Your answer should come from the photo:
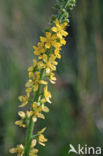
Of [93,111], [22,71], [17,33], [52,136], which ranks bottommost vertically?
[52,136]

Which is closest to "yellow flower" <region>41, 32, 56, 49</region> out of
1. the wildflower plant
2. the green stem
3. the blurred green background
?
the wildflower plant

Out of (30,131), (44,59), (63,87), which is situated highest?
(63,87)

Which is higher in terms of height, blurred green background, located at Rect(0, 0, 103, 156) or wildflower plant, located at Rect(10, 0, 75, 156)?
blurred green background, located at Rect(0, 0, 103, 156)

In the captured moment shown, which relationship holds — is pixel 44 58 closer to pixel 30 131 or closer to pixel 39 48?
pixel 39 48

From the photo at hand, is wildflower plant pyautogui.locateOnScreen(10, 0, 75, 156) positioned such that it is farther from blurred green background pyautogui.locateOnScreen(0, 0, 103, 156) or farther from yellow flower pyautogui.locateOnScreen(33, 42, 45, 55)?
blurred green background pyautogui.locateOnScreen(0, 0, 103, 156)

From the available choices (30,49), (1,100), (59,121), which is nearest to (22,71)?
(30,49)

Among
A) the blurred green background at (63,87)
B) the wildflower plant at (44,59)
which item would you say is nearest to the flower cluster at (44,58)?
the wildflower plant at (44,59)

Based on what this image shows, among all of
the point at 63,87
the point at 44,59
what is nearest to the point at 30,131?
the point at 44,59

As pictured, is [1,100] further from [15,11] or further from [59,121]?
[15,11]
